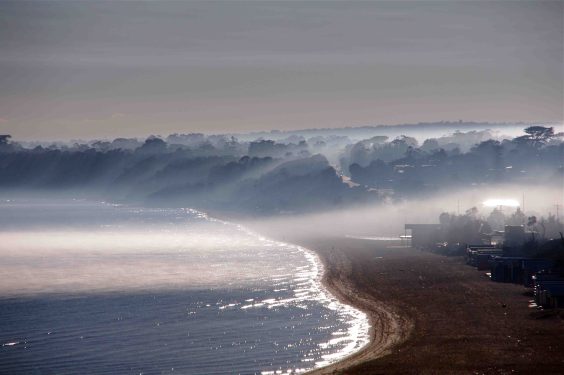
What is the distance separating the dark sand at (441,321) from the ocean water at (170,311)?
1.60m

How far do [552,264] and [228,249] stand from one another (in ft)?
113

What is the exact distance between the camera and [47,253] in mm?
78500

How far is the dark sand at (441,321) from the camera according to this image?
1308 inches

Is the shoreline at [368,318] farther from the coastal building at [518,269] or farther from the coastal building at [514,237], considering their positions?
the coastal building at [514,237]

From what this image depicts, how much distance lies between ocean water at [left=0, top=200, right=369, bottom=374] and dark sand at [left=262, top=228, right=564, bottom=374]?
1.60 metres

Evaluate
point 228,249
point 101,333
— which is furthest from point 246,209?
point 101,333

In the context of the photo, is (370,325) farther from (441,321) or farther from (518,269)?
(518,269)

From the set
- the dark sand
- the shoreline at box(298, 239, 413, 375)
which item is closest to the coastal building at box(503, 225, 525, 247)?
the dark sand

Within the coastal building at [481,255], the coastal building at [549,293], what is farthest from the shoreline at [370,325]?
the coastal building at [481,255]

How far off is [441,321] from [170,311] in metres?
13.6

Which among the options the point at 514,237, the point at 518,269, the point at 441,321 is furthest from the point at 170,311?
the point at 514,237

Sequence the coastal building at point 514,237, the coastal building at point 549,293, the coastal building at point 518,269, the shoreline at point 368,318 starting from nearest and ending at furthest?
1. the shoreline at point 368,318
2. the coastal building at point 549,293
3. the coastal building at point 518,269
4. the coastal building at point 514,237

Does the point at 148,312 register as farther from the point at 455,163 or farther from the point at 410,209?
the point at 455,163

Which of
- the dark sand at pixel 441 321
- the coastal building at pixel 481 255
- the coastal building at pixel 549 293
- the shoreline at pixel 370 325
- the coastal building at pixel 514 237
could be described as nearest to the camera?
the dark sand at pixel 441 321
